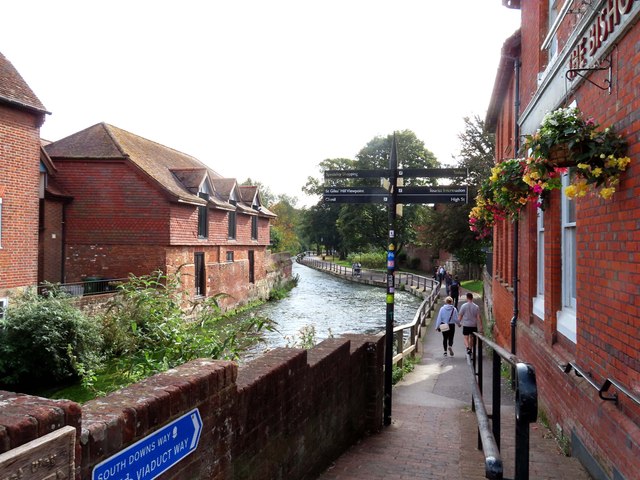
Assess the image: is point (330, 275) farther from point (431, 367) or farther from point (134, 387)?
point (134, 387)

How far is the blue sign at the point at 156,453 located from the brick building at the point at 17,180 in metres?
14.5

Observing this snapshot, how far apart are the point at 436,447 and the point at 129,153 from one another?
20554 millimetres

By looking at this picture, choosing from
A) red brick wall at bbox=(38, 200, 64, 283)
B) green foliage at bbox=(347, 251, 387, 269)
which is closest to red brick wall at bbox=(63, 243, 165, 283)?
red brick wall at bbox=(38, 200, 64, 283)

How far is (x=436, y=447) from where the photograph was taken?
248 inches

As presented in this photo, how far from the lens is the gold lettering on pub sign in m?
1.68

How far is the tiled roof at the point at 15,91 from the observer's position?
1497 cm

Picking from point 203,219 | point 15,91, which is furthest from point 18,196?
point 203,219

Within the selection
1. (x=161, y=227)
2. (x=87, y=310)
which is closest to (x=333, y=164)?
(x=161, y=227)

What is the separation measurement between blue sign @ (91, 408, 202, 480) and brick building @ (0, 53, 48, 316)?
47.6 feet

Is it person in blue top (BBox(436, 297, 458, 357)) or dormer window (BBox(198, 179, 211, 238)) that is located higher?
dormer window (BBox(198, 179, 211, 238))

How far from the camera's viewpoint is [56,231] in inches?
880

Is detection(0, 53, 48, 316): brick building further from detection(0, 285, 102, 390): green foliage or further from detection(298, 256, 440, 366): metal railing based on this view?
detection(298, 256, 440, 366): metal railing

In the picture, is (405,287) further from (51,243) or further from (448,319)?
(448,319)

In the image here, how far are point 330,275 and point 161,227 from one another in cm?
3714
